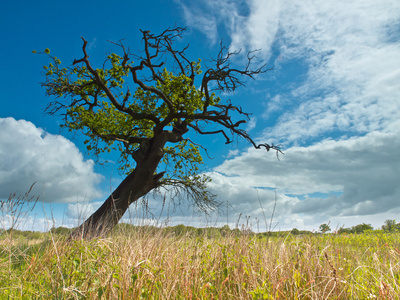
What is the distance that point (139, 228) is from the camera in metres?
6.15

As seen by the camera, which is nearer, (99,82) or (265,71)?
(99,82)

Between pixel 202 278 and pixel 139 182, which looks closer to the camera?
pixel 202 278

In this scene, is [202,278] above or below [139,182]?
below

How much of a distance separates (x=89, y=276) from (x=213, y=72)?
458 inches

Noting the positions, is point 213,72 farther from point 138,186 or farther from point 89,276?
point 89,276

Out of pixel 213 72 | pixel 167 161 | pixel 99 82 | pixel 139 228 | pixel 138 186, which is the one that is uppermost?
pixel 213 72

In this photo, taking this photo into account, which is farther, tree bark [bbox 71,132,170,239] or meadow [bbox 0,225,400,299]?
tree bark [bbox 71,132,170,239]

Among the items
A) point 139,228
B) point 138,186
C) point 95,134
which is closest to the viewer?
point 139,228

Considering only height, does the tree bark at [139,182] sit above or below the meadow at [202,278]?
above

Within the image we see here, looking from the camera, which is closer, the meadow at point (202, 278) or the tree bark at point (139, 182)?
the meadow at point (202, 278)

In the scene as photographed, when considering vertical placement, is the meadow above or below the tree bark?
below

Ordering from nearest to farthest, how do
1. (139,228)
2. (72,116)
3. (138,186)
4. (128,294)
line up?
(128,294)
(139,228)
(138,186)
(72,116)

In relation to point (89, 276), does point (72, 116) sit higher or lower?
higher

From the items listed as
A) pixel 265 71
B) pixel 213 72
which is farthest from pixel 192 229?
pixel 265 71
